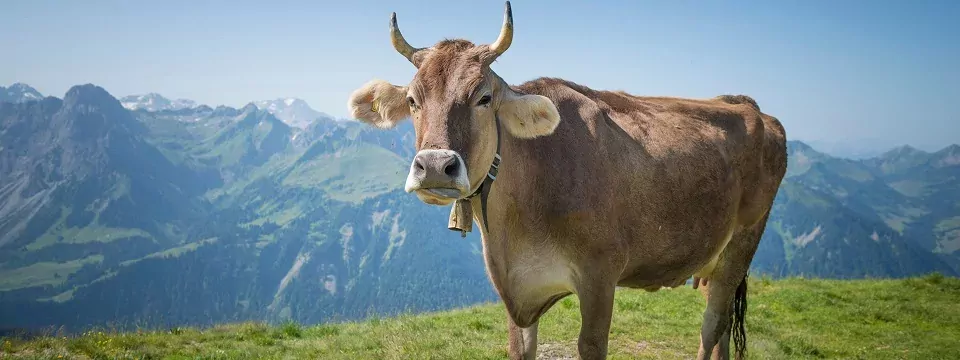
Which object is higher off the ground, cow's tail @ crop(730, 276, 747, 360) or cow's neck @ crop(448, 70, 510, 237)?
cow's neck @ crop(448, 70, 510, 237)

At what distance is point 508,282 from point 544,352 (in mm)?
4162

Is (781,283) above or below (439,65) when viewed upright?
below

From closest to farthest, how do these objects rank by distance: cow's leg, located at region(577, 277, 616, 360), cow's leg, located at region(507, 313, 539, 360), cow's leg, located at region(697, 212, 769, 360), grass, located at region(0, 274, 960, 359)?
cow's leg, located at region(577, 277, 616, 360)
cow's leg, located at region(507, 313, 539, 360)
cow's leg, located at region(697, 212, 769, 360)
grass, located at region(0, 274, 960, 359)

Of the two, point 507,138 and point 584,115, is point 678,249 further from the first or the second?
point 507,138

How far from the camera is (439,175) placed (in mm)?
4242

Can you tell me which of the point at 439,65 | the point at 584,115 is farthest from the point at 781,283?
the point at 439,65

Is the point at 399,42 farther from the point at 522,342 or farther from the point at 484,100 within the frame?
the point at 522,342

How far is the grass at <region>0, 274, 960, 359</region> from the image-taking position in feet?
31.2

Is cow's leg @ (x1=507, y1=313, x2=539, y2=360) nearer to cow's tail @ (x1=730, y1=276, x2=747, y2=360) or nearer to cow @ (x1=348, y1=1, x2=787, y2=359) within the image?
cow @ (x1=348, y1=1, x2=787, y2=359)

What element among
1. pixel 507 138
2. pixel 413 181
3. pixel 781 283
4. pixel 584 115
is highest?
pixel 584 115

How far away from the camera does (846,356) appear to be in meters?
10.1

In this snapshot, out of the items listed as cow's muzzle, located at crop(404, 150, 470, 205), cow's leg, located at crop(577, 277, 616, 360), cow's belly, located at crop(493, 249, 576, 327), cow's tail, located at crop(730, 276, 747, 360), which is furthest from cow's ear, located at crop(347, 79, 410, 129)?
cow's tail, located at crop(730, 276, 747, 360)

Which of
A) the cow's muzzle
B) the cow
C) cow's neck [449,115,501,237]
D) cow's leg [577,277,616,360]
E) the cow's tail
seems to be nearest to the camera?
the cow's muzzle

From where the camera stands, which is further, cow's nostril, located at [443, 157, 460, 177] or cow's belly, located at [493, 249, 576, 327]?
cow's belly, located at [493, 249, 576, 327]
